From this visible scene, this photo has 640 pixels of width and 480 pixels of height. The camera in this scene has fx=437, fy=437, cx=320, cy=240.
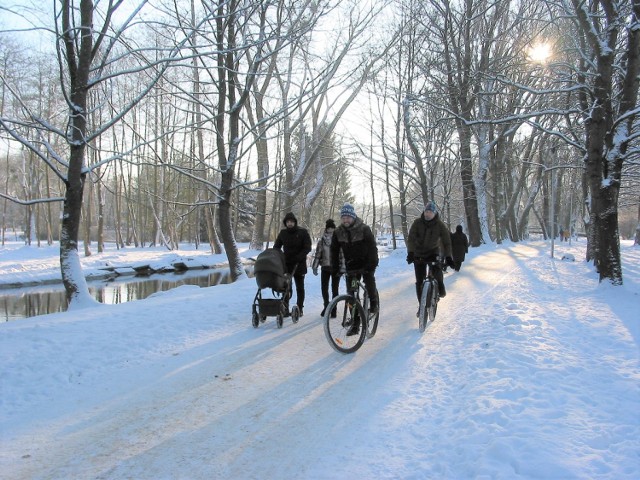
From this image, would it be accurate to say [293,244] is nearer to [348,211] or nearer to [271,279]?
[271,279]

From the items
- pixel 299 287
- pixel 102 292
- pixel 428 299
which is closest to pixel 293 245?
pixel 299 287

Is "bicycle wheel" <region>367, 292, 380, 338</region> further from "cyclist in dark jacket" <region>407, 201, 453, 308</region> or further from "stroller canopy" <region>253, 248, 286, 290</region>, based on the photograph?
"stroller canopy" <region>253, 248, 286, 290</region>

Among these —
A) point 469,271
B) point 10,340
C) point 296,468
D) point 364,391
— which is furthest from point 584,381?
point 469,271

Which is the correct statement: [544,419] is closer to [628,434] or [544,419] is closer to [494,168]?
[628,434]

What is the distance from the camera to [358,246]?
5.96m

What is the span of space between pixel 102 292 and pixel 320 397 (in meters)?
16.2

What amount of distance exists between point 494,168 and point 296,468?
28373mm

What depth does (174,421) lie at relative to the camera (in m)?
3.82

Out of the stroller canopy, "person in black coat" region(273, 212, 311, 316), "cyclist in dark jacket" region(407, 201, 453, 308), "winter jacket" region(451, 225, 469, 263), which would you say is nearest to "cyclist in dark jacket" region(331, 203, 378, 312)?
"cyclist in dark jacket" region(407, 201, 453, 308)

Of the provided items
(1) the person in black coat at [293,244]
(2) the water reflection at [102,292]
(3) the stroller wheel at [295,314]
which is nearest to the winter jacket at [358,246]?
(1) the person in black coat at [293,244]

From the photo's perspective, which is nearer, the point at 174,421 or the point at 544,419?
the point at 544,419

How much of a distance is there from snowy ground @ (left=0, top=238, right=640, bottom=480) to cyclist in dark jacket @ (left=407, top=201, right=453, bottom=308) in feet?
3.49

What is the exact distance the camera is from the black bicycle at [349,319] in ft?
18.3

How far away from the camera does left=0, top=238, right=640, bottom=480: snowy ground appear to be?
3.07 meters
